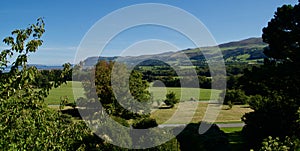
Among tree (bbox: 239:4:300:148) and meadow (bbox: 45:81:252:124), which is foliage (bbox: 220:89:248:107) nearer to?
meadow (bbox: 45:81:252:124)

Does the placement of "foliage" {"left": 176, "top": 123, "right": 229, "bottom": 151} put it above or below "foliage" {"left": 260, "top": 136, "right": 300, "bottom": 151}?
below

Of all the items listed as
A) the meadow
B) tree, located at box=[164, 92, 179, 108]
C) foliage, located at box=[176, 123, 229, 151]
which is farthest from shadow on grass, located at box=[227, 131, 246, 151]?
tree, located at box=[164, 92, 179, 108]

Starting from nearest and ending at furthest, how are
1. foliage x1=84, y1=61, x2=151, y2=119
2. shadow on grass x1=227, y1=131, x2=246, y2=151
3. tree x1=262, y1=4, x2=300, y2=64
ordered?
shadow on grass x1=227, y1=131, x2=246, y2=151 → tree x1=262, y1=4, x2=300, y2=64 → foliage x1=84, y1=61, x2=151, y2=119

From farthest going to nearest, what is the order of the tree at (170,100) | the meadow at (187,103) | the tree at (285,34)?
the tree at (170,100), the meadow at (187,103), the tree at (285,34)

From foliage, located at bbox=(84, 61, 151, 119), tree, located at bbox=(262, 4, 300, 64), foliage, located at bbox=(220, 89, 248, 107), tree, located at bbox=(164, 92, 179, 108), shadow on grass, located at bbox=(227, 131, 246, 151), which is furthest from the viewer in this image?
foliage, located at bbox=(220, 89, 248, 107)

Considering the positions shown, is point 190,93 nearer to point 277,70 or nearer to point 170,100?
point 170,100

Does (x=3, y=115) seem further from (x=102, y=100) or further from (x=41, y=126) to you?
(x=102, y=100)

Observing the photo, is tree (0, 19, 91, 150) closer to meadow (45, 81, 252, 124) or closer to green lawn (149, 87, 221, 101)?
meadow (45, 81, 252, 124)

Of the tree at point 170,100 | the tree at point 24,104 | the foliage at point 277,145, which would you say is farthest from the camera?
the tree at point 170,100

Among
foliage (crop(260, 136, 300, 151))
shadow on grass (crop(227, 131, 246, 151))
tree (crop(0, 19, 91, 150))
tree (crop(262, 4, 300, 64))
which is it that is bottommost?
shadow on grass (crop(227, 131, 246, 151))

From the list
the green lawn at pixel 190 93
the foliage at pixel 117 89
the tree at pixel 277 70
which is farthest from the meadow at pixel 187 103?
the tree at pixel 277 70

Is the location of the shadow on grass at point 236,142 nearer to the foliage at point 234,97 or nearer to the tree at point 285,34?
the tree at point 285,34

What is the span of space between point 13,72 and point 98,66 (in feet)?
77.2

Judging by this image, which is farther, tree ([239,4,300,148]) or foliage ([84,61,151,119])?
foliage ([84,61,151,119])
